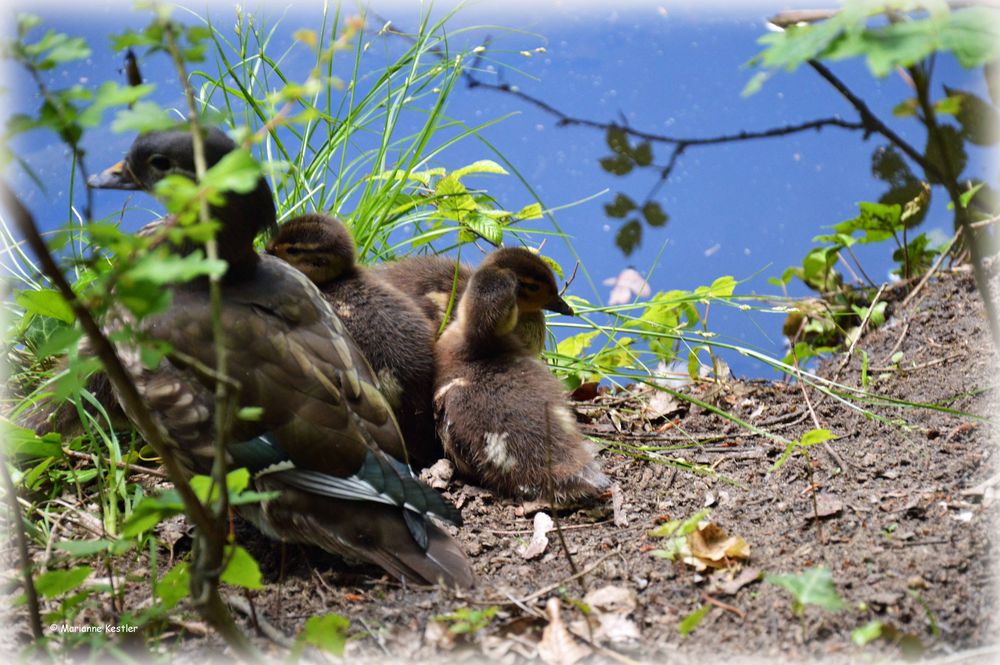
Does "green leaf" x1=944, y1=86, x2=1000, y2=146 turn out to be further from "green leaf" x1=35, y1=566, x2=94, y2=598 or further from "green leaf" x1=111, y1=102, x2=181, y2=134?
"green leaf" x1=35, y1=566, x2=94, y2=598

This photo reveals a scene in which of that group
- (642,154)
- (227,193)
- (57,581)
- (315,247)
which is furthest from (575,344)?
(57,581)

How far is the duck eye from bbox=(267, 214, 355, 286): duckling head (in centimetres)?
58

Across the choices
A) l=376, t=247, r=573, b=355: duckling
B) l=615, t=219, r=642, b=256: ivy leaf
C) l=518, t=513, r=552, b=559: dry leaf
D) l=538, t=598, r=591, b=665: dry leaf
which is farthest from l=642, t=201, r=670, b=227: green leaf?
l=538, t=598, r=591, b=665: dry leaf

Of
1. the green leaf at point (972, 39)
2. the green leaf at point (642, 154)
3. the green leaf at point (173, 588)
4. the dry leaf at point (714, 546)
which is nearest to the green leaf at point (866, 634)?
the dry leaf at point (714, 546)

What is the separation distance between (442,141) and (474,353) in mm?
1464

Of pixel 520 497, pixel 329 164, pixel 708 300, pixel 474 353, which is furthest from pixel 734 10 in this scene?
pixel 520 497

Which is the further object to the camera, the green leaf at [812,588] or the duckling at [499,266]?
the duckling at [499,266]

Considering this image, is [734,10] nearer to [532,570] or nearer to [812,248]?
[812,248]

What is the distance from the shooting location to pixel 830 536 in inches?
99.2

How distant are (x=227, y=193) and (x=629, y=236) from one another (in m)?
2.04

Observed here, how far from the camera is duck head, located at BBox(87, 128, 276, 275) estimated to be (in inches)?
108

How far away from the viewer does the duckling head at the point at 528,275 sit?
360cm

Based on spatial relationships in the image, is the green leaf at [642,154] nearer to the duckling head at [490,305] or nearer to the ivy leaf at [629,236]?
the ivy leaf at [629,236]

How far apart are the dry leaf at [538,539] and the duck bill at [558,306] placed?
42.0 inches
